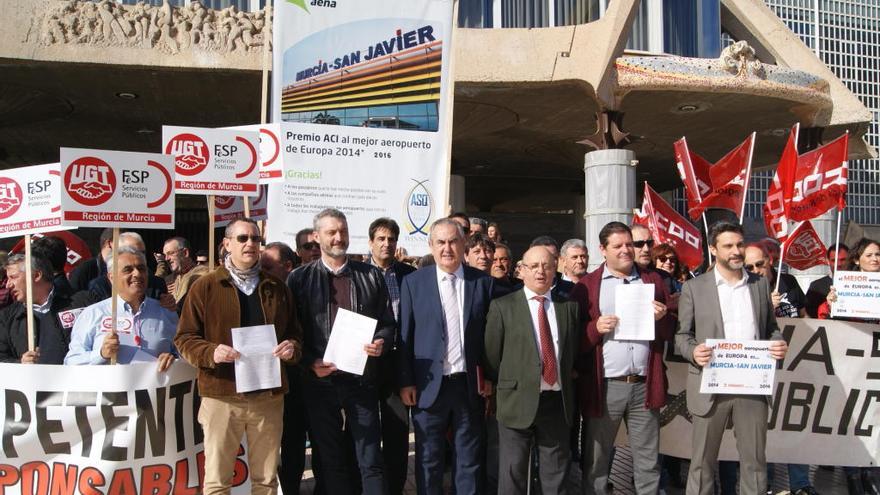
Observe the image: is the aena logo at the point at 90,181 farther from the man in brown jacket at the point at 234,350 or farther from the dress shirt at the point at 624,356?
the dress shirt at the point at 624,356

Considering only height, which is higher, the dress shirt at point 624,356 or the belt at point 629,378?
the dress shirt at point 624,356

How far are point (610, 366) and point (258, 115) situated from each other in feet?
40.3

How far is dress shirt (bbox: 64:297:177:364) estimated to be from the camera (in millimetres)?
4867

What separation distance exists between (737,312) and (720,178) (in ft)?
8.36

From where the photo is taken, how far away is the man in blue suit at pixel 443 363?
4957 millimetres

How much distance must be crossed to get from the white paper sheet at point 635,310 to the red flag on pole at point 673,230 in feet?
13.5

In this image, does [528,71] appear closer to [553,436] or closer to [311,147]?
[311,147]

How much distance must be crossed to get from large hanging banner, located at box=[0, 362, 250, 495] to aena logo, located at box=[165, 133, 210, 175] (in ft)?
5.89

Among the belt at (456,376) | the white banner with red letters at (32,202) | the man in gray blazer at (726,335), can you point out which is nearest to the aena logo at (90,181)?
the white banner with red letters at (32,202)

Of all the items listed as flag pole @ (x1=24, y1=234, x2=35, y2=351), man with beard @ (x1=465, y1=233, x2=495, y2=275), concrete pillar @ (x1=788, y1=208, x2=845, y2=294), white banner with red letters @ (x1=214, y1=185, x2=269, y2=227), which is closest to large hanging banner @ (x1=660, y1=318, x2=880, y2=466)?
man with beard @ (x1=465, y1=233, x2=495, y2=275)

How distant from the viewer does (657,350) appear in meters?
5.23

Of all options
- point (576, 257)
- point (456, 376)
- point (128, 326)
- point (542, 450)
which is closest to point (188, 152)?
point (128, 326)

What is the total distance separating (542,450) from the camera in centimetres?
504

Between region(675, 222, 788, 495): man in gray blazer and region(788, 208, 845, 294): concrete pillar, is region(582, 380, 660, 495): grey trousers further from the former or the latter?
region(788, 208, 845, 294): concrete pillar
